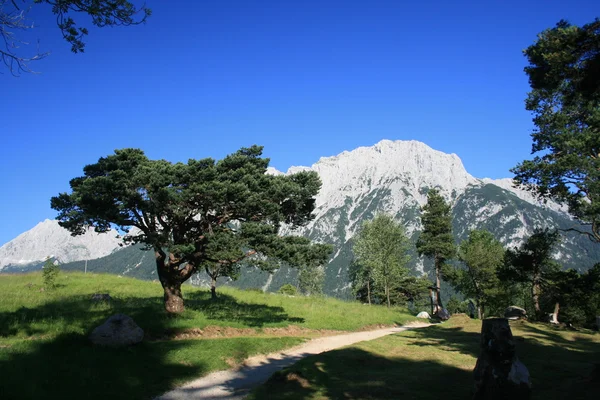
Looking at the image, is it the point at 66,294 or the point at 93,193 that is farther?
the point at 66,294

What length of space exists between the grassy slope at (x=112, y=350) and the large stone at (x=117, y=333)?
0.34 m

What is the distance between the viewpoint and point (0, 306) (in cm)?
1883

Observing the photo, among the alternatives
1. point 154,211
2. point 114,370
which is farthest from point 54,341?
point 154,211

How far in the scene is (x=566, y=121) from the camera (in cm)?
2167

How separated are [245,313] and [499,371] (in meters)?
18.8

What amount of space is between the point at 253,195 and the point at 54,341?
1135cm

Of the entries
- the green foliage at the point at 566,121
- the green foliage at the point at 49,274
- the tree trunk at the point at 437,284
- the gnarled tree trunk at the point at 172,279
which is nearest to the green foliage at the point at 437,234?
the tree trunk at the point at 437,284

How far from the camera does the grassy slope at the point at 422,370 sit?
9391mm

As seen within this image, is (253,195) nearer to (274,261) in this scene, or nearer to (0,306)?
(274,261)

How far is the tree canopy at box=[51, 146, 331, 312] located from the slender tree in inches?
1114

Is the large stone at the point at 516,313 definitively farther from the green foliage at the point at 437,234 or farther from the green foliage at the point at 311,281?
the green foliage at the point at 311,281

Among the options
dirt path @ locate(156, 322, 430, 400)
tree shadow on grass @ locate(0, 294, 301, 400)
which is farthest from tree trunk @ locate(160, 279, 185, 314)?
dirt path @ locate(156, 322, 430, 400)

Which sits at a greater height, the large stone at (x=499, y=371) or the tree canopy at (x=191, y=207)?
the tree canopy at (x=191, y=207)

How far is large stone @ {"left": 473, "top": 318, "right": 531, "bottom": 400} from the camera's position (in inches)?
328
